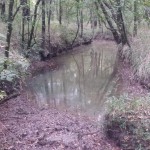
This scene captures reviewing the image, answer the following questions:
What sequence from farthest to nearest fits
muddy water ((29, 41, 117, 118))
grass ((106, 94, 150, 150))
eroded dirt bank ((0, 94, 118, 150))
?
muddy water ((29, 41, 117, 118)) < eroded dirt bank ((0, 94, 118, 150)) < grass ((106, 94, 150, 150))

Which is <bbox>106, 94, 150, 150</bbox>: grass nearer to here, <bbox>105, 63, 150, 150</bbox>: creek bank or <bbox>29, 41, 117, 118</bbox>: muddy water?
<bbox>105, 63, 150, 150</bbox>: creek bank

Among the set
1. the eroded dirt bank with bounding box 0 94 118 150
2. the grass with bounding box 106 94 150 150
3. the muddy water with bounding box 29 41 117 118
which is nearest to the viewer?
the grass with bounding box 106 94 150 150

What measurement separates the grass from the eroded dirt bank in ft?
0.90

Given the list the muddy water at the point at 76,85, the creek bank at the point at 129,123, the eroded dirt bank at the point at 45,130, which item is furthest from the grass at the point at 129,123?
the muddy water at the point at 76,85

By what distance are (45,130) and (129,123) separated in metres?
2.15

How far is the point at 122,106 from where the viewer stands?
680 cm

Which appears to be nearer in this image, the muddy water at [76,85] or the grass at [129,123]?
the grass at [129,123]

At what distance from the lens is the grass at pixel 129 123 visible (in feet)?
20.5

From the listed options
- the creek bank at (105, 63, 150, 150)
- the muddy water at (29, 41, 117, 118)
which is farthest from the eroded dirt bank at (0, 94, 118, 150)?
the muddy water at (29, 41, 117, 118)

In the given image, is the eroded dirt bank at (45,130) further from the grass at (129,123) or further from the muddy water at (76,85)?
the muddy water at (76,85)

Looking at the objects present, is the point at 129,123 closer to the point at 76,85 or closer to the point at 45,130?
the point at 45,130

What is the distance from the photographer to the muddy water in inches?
412

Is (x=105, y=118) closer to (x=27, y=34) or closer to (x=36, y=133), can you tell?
(x=36, y=133)

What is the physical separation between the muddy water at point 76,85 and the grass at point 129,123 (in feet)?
8.46
